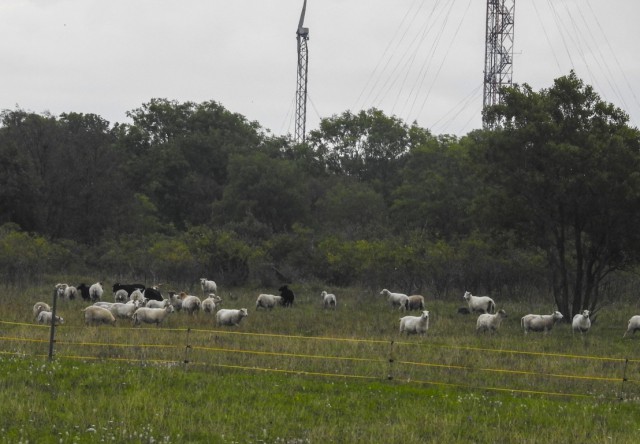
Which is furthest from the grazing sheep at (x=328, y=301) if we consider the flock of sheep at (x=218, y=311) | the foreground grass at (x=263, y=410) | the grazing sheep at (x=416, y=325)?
the foreground grass at (x=263, y=410)

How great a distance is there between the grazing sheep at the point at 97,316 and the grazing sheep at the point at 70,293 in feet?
34.0

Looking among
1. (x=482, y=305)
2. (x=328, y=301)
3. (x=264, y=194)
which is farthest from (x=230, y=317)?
(x=264, y=194)

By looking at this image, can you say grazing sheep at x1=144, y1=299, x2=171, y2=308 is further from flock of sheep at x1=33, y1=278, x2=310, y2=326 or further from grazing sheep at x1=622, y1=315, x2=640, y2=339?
grazing sheep at x1=622, y1=315, x2=640, y2=339

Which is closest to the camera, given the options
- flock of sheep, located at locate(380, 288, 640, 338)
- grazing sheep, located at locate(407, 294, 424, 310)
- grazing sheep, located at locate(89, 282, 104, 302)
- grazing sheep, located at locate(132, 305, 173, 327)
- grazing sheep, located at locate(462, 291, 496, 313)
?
flock of sheep, located at locate(380, 288, 640, 338)

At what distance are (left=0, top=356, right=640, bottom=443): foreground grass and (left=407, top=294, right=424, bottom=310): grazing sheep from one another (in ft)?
61.6

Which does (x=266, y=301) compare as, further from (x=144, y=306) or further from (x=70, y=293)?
(x=70, y=293)

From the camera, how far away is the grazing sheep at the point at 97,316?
1051 inches

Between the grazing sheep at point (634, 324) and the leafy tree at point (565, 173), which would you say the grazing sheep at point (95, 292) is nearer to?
the leafy tree at point (565, 173)

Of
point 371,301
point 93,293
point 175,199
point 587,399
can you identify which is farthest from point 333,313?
point 175,199

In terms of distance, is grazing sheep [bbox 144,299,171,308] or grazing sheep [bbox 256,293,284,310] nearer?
grazing sheep [bbox 144,299,171,308]

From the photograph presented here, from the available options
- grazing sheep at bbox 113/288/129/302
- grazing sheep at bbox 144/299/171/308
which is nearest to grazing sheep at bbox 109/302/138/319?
grazing sheep at bbox 144/299/171/308

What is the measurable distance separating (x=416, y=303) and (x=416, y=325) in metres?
10.1

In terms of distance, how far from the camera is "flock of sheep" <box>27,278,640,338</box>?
26.8 m

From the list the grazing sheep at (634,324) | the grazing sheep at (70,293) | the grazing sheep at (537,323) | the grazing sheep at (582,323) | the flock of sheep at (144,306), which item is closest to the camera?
the flock of sheep at (144,306)
